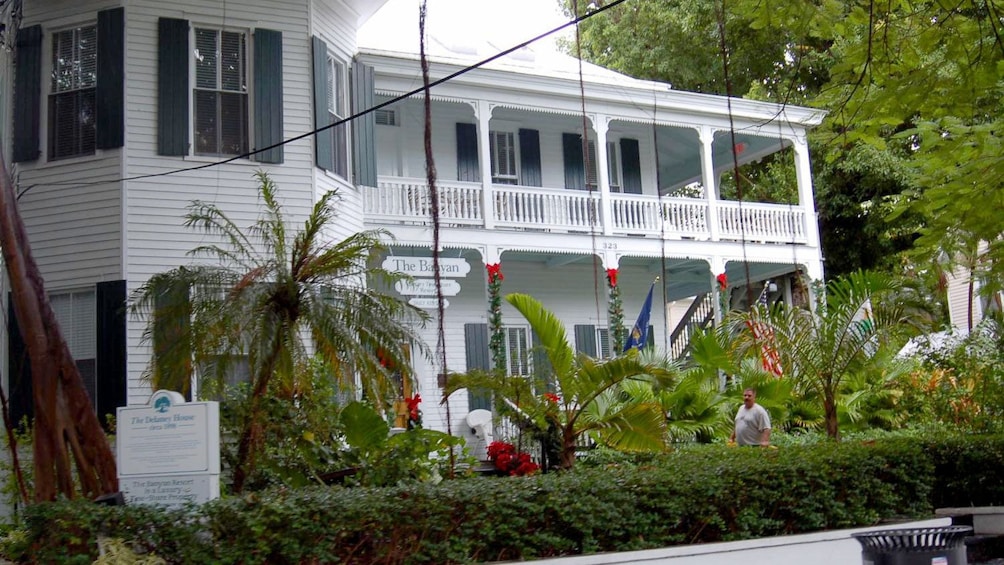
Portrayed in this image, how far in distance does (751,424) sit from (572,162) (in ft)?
29.4

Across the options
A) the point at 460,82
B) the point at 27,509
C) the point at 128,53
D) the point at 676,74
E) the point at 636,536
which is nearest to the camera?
the point at 27,509

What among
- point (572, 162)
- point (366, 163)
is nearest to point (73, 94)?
point (366, 163)

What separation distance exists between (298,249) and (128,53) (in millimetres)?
5732

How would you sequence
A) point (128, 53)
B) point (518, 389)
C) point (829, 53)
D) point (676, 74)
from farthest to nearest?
point (676, 74)
point (829, 53)
point (128, 53)
point (518, 389)

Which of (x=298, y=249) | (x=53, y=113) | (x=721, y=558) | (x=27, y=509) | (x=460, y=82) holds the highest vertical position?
(x=460, y=82)

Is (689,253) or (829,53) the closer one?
(689,253)

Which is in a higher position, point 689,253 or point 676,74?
point 676,74

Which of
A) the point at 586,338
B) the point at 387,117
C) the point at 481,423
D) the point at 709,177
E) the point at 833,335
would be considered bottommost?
the point at 481,423

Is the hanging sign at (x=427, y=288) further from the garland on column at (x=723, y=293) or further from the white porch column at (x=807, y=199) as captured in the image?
the white porch column at (x=807, y=199)

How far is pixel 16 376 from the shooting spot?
13.9 meters

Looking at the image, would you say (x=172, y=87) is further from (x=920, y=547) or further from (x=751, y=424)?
(x=920, y=547)

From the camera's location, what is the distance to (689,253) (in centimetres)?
2072

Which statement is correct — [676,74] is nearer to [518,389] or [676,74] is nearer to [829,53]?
[829,53]

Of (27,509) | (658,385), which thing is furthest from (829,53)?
(27,509)
